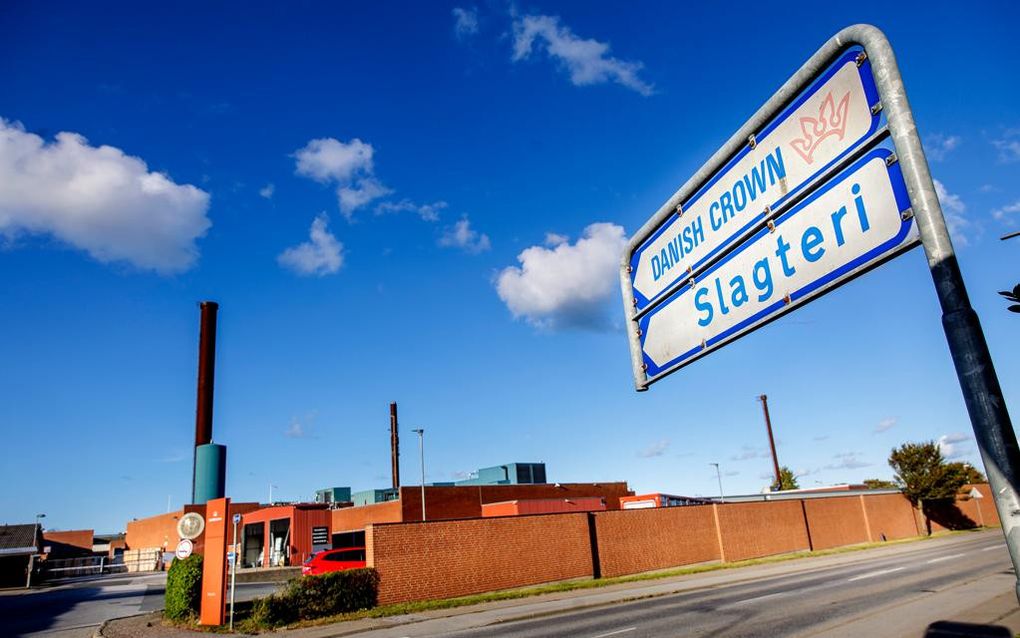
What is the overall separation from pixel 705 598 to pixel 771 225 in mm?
19546

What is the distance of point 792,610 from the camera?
52.4 feet

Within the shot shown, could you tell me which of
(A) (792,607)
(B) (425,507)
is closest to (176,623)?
(A) (792,607)

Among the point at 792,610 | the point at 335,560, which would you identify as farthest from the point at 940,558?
the point at 335,560

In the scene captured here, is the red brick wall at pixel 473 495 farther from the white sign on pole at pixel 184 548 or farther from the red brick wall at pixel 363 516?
the white sign on pole at pixel 184 548

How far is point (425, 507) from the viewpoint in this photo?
4675 centimetres

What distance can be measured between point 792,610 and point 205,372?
132 ft

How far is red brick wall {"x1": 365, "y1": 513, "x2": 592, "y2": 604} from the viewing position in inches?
909

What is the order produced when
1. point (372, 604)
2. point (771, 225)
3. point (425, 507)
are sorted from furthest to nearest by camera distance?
point (425, 507) → point (372, 604) → point (771, 225)

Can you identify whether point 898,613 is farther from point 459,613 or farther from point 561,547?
point 561,547

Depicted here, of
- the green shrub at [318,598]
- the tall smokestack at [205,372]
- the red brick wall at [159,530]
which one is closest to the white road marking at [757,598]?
the green shrub at [318,598]

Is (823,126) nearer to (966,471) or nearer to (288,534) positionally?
(288,534)

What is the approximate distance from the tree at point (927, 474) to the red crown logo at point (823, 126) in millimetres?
56838

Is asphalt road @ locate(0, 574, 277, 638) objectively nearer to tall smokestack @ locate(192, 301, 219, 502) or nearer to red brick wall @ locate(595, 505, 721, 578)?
tall smokestack @ locate(192, 301, 219, 502)

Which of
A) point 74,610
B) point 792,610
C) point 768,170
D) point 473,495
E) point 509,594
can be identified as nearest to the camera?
point 768,170
